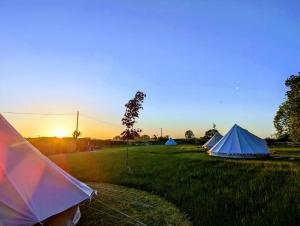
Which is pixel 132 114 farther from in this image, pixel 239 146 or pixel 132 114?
pixel 239 146

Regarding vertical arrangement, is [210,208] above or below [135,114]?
below

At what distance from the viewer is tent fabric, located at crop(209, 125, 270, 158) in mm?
19938

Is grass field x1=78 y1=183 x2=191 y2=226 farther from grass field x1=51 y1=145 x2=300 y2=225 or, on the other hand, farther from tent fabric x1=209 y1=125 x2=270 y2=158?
tent fabric x1=209 y1=125 x2=270 y2=158

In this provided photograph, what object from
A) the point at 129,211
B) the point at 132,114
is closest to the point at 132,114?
the point at 132,114

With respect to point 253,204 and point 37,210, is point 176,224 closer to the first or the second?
point 253,204

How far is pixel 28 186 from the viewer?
5508mm

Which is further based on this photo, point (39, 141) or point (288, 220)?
point (39, 141)

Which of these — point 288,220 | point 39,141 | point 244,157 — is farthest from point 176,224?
point 39,141

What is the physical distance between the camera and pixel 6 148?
19.5 feet

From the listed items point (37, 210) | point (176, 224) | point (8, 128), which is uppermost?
point (8, 128)

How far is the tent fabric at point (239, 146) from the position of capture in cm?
1994

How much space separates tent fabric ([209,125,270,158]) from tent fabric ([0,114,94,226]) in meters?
15.1

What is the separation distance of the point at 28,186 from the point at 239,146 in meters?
17.3

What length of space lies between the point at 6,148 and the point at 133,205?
4.18 m
